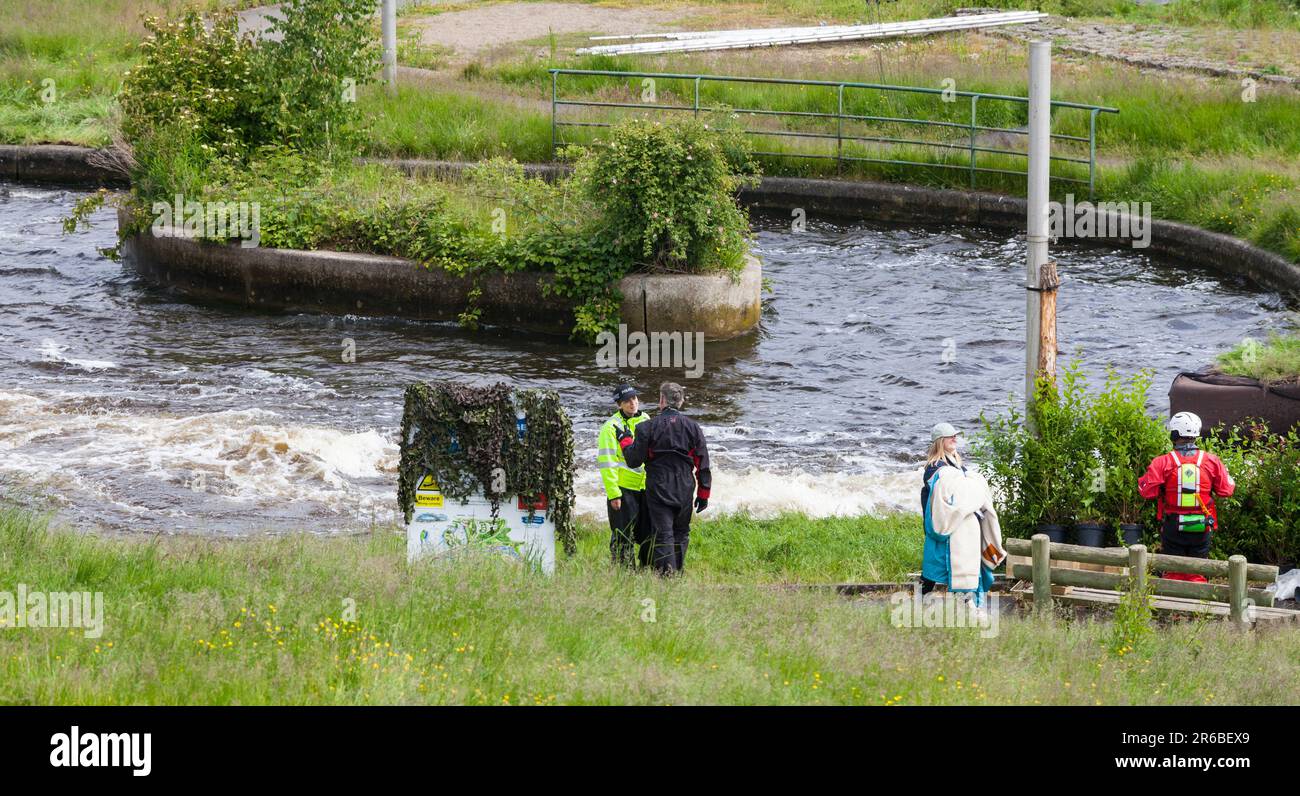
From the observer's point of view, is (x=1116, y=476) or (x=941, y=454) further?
(x=1116, y=476)

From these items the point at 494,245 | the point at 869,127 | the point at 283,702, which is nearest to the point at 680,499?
the point at 283,702

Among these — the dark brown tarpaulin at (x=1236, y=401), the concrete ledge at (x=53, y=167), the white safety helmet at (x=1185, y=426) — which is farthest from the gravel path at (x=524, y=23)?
the white safety helmet at (x=1185, y=426)

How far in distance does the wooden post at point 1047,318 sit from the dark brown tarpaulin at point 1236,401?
8.93 ft

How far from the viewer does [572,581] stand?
402 inches

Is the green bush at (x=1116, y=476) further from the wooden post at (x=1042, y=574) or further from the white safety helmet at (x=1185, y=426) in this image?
the wooden post at (x=1042, y=574)

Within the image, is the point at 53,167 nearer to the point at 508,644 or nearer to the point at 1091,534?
the point at 1091,534

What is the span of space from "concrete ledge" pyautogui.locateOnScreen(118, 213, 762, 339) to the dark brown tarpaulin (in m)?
6.12

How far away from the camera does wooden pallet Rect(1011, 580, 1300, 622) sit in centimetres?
1035

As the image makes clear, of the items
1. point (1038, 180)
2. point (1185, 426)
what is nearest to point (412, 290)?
point (1038, 180)

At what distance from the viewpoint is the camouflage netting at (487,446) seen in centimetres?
1080

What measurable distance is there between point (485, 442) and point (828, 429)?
6453 millimetres

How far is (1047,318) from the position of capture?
1227 cm

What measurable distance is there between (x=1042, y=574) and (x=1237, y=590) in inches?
47.9

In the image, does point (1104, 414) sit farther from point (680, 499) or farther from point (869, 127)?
point (869, 127)
